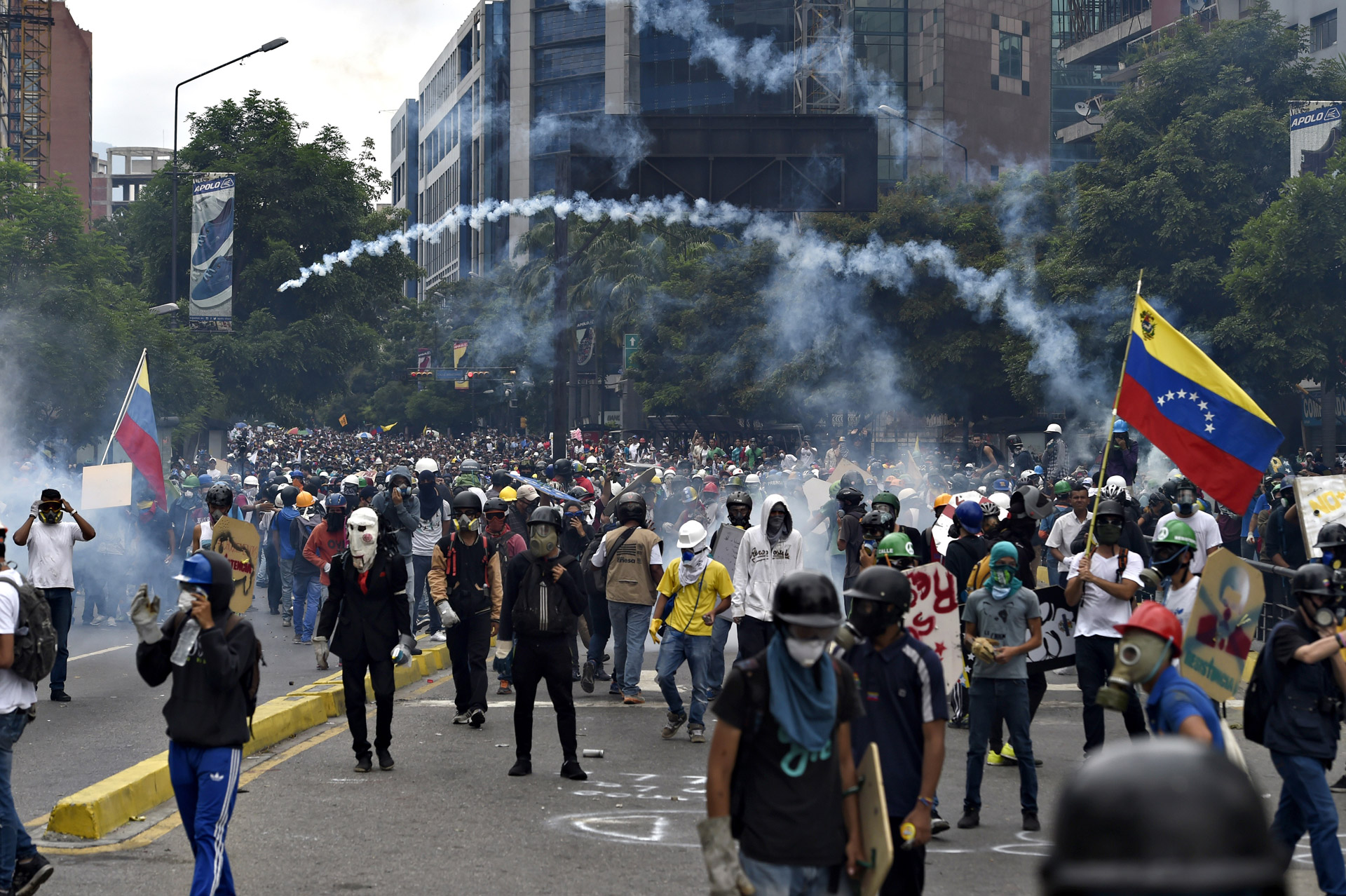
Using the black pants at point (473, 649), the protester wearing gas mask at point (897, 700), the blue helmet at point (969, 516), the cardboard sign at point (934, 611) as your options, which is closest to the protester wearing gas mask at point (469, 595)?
the black pants at point (473, 649)

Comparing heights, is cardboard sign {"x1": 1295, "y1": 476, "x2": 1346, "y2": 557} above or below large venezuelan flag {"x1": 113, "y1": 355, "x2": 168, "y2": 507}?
below

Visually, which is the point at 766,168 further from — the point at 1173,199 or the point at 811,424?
the point at 811,424

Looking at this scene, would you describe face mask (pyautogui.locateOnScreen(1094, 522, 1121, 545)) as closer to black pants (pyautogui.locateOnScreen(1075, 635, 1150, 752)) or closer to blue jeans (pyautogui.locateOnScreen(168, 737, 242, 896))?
black pants (pyautogui.locateOnScreen(1075, 635, 1150, 752))

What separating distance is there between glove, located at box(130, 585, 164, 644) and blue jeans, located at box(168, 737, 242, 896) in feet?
1.35

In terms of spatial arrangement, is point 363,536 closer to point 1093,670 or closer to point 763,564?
point 763,564

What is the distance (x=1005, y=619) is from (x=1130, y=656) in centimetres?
324

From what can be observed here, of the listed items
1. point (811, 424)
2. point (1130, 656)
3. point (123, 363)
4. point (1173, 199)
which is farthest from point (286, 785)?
point (811, 424)

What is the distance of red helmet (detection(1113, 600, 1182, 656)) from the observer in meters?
4.54

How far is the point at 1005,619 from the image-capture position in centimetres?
779

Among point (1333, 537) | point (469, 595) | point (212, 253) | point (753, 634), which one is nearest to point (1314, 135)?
point (212, 253)

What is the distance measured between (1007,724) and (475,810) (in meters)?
2.94

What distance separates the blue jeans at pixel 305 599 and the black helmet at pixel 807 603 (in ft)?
41.3

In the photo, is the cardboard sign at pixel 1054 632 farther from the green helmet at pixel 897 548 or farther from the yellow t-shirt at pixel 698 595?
the yellow t-shirt at pixel 698 595

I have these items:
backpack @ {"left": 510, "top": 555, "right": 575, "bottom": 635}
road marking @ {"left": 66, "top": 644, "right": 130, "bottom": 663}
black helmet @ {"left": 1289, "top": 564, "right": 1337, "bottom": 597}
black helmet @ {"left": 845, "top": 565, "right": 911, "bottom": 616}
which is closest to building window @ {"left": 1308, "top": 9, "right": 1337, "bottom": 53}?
road marking @ {"left": 66, "top": 644, "right": 130, "bottom": 663}
